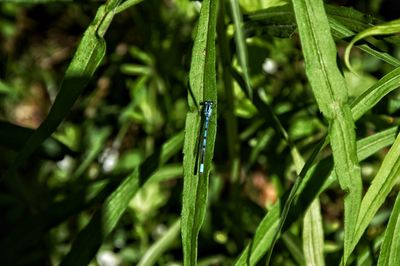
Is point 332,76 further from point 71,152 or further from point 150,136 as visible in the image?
point 150,136

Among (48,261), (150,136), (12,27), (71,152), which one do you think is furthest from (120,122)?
(12,27)

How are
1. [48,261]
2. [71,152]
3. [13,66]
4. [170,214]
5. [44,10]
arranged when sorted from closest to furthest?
[71,152] < [48,261] < [170,214] < [13,66] < [44,10]

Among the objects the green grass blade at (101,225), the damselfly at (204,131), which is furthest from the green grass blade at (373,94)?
the green grass blade at (101,225)

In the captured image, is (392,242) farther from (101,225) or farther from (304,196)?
(101,225)

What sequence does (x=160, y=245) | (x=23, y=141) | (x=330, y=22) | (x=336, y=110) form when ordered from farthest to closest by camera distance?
(x=160, y=245), (x=23, y=141), (x=330, y=22), (x=336, y=110)

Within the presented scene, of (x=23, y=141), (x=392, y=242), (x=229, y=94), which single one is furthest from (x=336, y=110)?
(x=23, y=141)

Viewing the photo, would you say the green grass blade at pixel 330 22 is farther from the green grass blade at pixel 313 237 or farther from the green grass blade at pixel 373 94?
the green grass blade at pixel 313 237

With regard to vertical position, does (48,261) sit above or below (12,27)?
below

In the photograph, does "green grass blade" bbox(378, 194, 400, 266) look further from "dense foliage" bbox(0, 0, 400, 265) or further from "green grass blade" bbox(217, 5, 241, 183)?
"green grass blade" bbox(217, 5, 241, 183)
